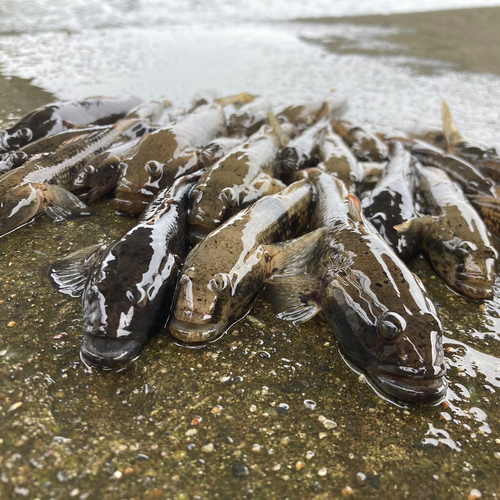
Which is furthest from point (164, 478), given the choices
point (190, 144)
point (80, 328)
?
point (190, 144)

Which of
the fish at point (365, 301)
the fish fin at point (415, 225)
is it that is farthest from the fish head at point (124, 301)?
the fish fin at point (415, 225)

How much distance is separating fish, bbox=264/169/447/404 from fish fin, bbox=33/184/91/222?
1772 mm

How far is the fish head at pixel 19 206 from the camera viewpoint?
3337 mm

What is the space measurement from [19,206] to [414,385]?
305 centimetres

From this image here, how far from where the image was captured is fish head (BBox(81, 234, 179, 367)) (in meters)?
2.31

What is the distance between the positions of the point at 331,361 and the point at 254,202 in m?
1.45

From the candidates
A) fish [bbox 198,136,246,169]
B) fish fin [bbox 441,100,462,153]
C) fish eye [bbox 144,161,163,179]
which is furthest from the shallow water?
fish fin [bbox 441,100,462,153]

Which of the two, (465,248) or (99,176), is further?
(99,176)

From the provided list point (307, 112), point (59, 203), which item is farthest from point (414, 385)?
point (307, 112)

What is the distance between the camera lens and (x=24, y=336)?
8.24ft

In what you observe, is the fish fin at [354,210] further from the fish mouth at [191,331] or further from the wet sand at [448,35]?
the wet sand at [448,35]

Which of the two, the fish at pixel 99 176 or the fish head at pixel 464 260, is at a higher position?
the fish at pixel 99 176

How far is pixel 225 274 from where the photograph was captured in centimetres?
263

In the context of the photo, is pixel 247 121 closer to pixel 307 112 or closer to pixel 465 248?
pixel 307 112
